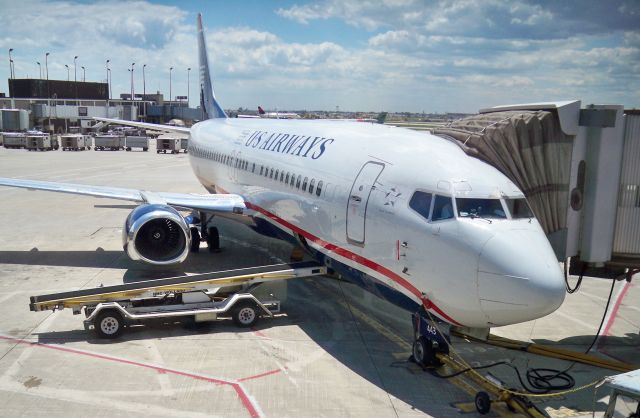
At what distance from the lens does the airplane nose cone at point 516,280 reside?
331 inches

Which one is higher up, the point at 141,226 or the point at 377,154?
the point at 377,154

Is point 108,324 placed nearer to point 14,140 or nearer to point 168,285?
point 168,285

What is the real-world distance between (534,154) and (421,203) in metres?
2.62

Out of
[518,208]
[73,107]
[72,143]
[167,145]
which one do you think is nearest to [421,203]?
[518,208]

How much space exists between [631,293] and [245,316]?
1160cm

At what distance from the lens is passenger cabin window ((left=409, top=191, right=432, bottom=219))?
961 cm

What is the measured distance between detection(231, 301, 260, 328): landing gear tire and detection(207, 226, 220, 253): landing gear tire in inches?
295

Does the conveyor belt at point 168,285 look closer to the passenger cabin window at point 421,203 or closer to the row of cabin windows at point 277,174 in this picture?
the row of cabin windows at point 277,174

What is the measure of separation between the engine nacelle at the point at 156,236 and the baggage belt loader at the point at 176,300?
238 centimetres

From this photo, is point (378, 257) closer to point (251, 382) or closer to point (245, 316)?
point (251, 382)

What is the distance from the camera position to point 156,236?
53.8ft

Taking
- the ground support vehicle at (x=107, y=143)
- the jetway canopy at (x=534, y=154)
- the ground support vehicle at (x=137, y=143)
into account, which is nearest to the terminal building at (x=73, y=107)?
the ground support vehicle at (x=107, y=143)

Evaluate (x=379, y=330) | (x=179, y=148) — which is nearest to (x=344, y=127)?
(x=379, y=330)

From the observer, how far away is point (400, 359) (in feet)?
37.1
